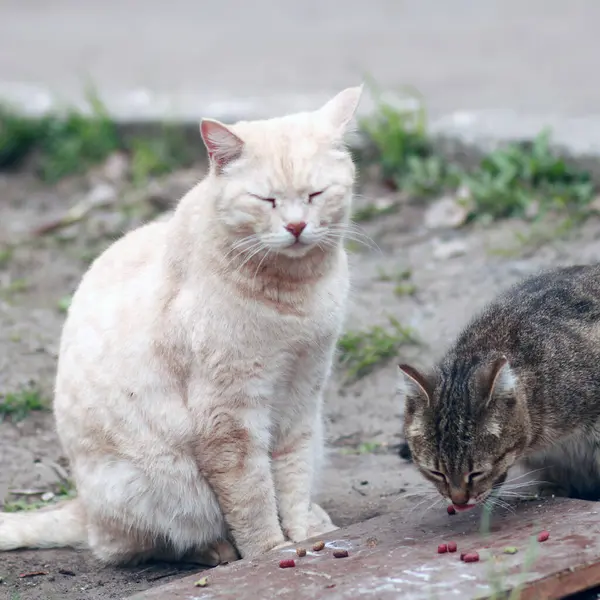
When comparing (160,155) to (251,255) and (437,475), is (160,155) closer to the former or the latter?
(251,255)

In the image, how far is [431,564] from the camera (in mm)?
3539

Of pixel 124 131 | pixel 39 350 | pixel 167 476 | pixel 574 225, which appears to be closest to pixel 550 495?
pixel 167 476

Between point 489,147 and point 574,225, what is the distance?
101 cm

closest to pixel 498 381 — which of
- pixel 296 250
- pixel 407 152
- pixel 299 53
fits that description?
pixel 296 250

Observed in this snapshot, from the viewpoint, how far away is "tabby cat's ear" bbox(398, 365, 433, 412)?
3.94m

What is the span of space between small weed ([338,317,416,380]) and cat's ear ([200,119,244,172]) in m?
1.98

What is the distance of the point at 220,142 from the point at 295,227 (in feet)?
1.37

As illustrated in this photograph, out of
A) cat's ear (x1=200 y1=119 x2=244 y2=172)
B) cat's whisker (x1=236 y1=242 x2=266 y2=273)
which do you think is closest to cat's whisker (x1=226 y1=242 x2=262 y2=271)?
cat's whisker (x1=236 y1=242 x2=266 y2=273)

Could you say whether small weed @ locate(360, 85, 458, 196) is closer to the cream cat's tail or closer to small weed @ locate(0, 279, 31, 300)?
small weed @ locate(0, 279, 31, 300)

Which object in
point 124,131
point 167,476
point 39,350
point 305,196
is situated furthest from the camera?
point 124,131

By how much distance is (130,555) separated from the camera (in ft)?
14.4

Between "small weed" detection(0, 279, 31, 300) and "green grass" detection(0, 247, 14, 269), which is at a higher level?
"green grass" detection(0, 247, 14, 269)

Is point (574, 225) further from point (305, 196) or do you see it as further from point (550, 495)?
point (305, 196)

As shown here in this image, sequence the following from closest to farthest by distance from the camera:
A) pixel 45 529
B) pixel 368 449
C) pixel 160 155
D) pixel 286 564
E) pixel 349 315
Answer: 1. pixel 286 564
2. pixel 45 529
3. pixel 368 449
4. pixel 349 315
5. pixel 160 155
